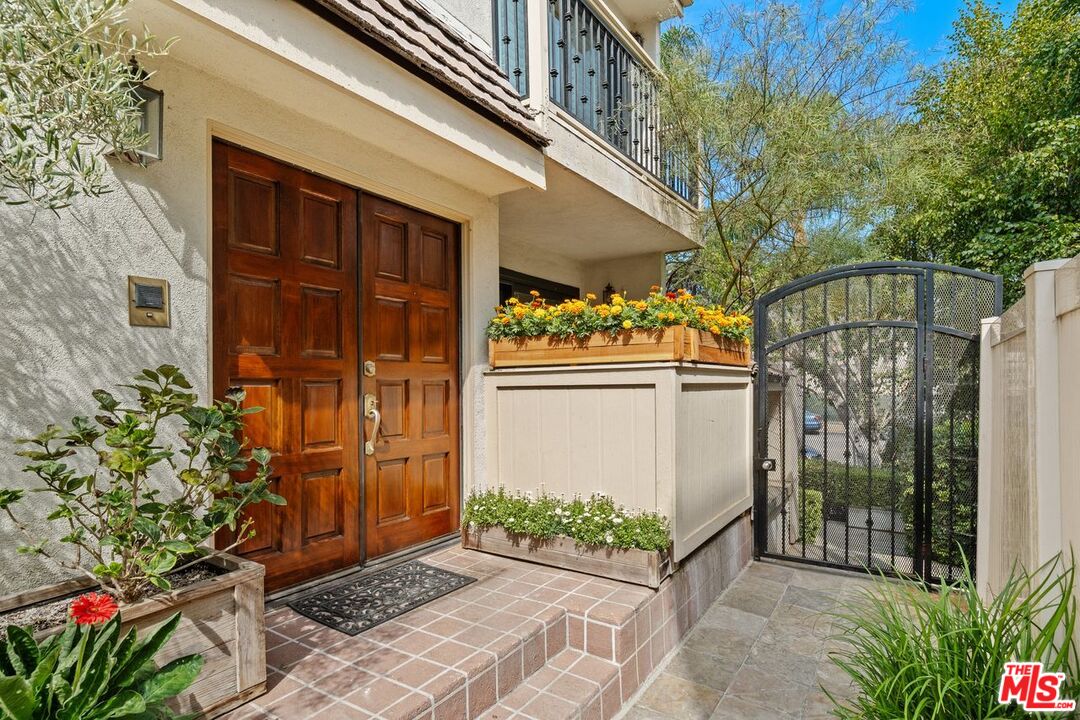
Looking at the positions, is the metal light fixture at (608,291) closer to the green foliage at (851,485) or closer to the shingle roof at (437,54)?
the green foliage at (851,485)

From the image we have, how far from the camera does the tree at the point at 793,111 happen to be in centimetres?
524

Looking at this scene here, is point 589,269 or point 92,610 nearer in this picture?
point 92,610

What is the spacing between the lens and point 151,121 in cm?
225

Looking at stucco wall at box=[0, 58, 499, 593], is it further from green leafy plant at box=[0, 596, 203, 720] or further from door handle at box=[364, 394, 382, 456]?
door handle at box=[364, 394, 382, 456]

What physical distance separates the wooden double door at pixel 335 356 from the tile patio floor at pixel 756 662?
71.9 inches

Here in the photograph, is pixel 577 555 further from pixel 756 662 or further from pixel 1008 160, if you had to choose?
pixel 1008 160

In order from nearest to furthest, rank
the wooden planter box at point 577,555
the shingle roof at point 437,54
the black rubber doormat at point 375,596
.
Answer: the shingle roof at point 437,54, the black rubber doormat at point 375,596, the wooden planter box at point 577,555

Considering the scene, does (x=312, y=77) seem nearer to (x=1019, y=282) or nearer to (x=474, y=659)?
(x=474, y=659)

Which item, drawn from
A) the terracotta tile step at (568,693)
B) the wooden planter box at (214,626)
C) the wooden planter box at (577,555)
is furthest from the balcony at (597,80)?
the terracotta tile step at (568,693)

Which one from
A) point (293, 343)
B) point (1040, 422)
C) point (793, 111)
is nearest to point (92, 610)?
point (293, 343)

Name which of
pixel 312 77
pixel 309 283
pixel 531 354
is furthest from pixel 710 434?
pixel 312 77

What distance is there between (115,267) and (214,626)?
59.1 inches

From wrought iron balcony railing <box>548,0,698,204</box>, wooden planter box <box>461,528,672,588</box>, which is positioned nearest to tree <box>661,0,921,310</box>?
wrought iron balcony railing <box>548,0,698,204</box>

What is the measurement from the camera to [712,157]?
5.59m
